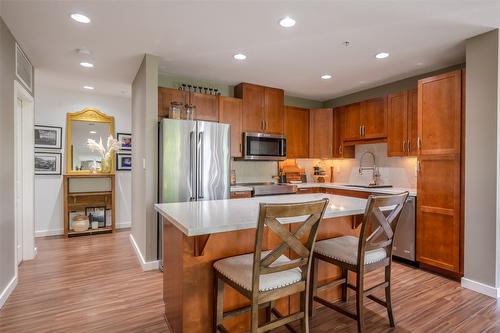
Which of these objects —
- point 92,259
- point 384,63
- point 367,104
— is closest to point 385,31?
point 384,63

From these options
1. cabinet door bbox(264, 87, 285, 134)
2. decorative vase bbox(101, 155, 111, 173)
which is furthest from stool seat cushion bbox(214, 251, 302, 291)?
decorative vase bbox(101, 155, 111, 173)

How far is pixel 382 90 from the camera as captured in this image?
4637mm

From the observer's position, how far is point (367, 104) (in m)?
4.62

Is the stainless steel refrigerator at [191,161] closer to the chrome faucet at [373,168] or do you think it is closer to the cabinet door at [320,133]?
the cabinet door at [320,133]

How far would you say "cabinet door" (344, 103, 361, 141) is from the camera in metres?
4.79

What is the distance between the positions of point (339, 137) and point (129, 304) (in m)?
4.23

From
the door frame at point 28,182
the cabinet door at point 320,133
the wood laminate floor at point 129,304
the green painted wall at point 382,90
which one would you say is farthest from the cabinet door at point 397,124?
the door frame at point 28,182

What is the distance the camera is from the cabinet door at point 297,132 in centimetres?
517

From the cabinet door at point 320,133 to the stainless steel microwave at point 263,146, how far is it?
796 millimetres

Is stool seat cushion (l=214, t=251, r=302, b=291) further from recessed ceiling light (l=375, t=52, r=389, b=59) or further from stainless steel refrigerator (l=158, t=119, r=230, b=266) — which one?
recessed ceiling light (l=375, t=52, r=389, b=59)

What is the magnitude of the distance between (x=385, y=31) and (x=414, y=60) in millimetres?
1071

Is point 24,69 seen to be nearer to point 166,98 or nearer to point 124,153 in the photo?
point 166,98

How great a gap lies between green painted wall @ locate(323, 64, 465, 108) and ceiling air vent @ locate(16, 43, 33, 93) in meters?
4.91

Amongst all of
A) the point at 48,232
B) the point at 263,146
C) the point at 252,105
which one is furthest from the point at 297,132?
the point at 48,232
